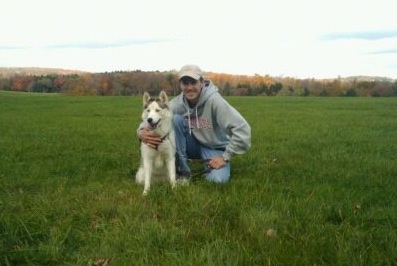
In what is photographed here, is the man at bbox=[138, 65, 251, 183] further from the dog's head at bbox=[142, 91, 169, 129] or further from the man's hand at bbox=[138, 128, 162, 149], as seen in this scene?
the dog's head at bbox=[142, 91, 169, 129]

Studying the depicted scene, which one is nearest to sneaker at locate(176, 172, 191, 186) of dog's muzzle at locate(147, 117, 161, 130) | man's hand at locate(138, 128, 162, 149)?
man's hand at locate(138, 128, 162, 149)

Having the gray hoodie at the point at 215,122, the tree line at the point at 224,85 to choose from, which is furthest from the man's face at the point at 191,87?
the tree line at the point at 224,85

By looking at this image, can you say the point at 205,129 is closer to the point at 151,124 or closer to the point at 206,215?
the point at 151,124

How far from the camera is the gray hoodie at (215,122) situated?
21.8ft

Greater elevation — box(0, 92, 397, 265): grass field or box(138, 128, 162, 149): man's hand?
box(138, 128, 162, 149): man's hand

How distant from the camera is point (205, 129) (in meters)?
7.11

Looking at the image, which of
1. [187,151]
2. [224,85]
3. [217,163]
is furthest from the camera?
[224,85]

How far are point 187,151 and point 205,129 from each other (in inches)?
22.7

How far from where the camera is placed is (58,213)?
5.04m

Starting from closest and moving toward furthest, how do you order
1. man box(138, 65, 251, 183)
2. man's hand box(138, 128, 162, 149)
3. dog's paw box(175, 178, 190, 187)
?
dog's paw box(175, 178, 190, 187), man's hand box(138, 128, 162, 149), man box(138, 65, 251, 183)

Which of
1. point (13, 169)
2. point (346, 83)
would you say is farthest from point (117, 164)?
point (346, 83)

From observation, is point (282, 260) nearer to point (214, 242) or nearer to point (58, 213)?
point (214, 242)

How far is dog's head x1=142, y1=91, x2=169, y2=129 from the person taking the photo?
6.27 metres

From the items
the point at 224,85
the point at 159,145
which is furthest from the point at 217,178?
the point at 224,85
